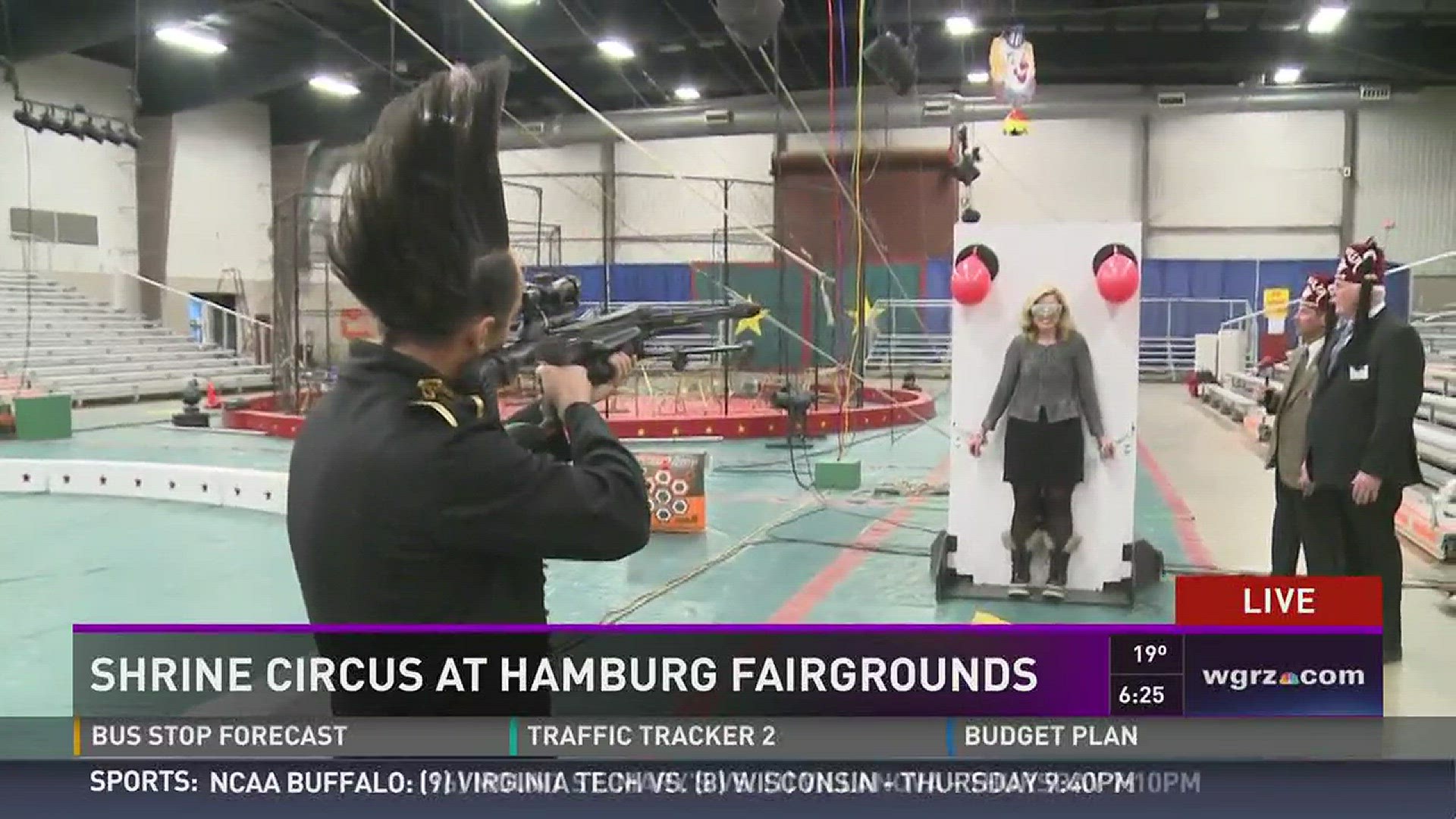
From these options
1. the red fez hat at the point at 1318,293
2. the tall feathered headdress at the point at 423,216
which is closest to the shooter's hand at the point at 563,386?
the tall feathered headdress at the point at 423,216

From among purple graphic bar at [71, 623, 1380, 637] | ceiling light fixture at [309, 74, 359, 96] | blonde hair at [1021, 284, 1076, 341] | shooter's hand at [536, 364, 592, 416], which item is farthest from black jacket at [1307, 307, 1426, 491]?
ceiling light fixture at [309, 74, 359, 96]

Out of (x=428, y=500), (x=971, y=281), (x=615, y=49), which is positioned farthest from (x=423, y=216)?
(x=615, y=49)

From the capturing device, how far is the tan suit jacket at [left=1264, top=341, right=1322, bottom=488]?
2908mm

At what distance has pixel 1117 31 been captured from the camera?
13.0m

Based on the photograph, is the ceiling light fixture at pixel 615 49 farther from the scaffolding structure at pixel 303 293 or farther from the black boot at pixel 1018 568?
the black boot at pixel 1018 568

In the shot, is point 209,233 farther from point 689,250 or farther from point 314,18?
point 689,250

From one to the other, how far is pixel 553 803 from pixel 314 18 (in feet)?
40.4

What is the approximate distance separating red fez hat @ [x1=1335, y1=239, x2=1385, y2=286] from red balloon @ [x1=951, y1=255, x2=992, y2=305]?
3.22ft

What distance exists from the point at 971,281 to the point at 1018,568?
0.95 metres

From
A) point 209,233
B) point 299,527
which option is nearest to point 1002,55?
point 299,527

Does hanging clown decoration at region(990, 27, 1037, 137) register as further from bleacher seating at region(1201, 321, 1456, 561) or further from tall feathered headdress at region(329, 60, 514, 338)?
tall feathered headdress at region(329, 60, 514, 338)

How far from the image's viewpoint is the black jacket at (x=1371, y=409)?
256cm

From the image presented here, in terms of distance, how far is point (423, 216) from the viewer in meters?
1.04

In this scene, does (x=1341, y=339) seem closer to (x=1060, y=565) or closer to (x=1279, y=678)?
(x=1060, y=565)
